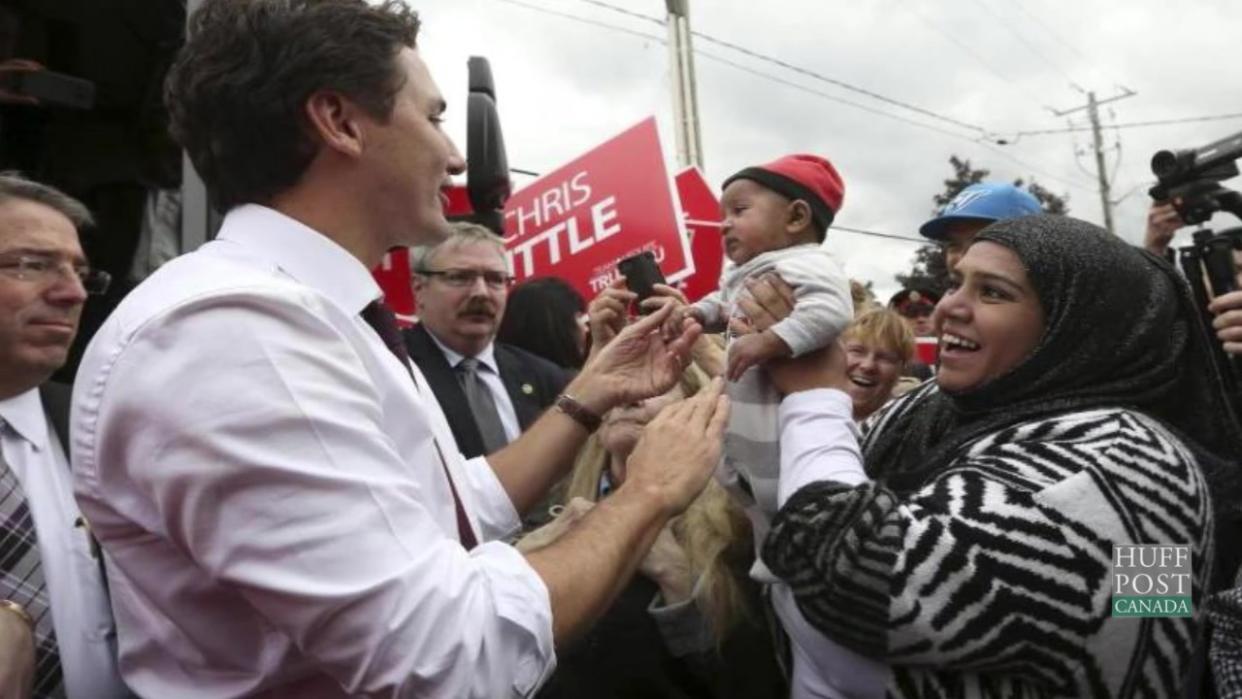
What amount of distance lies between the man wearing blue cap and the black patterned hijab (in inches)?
48.9

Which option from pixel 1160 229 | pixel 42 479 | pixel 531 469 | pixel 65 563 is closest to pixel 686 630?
pixel 531 469

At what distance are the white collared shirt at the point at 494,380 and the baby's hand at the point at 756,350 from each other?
78.3 inches

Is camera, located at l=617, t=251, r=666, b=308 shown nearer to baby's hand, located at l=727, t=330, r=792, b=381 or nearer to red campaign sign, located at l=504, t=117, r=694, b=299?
baby's hand, located at l=727, t=330, r=792, b=381

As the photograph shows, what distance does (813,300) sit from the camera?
2.18 metres

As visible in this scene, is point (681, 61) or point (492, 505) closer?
point (492, 505)

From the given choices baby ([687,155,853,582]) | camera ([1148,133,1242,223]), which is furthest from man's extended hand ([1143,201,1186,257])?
baby ([687,155,853,582])

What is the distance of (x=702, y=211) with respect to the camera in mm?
5527

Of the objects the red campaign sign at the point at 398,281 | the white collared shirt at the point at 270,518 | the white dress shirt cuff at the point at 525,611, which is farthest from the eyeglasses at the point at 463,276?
the white dress shirt cuff at the point at 525,611

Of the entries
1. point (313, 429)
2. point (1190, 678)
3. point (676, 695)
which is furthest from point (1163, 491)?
point (313, 429)

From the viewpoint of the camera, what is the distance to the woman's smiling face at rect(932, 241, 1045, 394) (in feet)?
6.36

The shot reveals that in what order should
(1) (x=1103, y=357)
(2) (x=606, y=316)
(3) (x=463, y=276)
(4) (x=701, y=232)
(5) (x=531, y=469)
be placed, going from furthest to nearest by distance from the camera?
(4) (x=701, y=232) < (3) (x=463, y=276) < (2) (x=606, y=316) < (5) (x=531, y=469) < (1) (x=1103, y=357)

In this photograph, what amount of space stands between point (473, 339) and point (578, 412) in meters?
1.86

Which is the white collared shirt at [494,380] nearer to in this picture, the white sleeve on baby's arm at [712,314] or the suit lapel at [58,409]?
the white sleeve on baby's arm at [712,314]

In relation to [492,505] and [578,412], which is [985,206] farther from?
[492,505]
